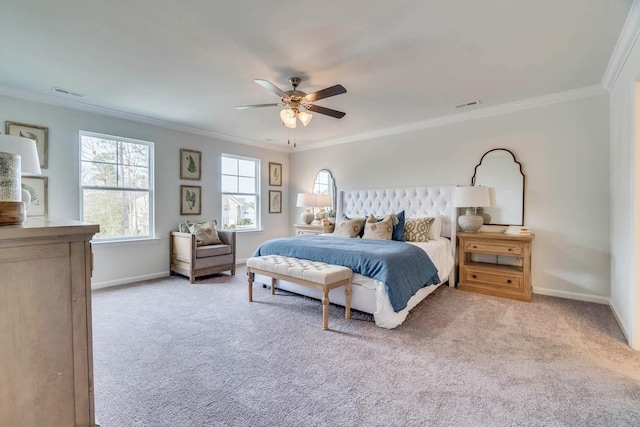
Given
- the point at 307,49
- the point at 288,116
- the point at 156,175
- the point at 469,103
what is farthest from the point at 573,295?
the point at 156,175

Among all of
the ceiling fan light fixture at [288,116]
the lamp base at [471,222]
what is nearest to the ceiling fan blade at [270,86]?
the ceiling fan light fixture at [288,116]

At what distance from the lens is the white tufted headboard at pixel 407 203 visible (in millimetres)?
4469

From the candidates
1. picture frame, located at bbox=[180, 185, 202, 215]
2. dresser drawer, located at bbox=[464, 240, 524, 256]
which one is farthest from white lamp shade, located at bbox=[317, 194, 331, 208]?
dresser drawer, located at bbox=[464, 240, 524, 256]

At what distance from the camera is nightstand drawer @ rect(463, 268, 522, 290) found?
12.1 feet

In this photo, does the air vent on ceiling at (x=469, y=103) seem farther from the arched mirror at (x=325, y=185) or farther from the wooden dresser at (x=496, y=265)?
the arched mirror at (x=325, y=185)

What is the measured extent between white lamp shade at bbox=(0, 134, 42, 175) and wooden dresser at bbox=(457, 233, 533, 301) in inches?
178

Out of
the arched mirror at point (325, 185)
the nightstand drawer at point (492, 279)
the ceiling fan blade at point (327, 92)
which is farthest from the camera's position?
the arched mirror at point (325, 185)

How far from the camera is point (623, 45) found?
2.49 meters

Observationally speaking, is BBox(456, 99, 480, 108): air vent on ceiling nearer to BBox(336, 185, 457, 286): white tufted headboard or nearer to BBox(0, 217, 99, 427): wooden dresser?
BBox(336, 185, 457, 286): white tufted headboard

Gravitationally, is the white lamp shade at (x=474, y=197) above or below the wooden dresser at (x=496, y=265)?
above

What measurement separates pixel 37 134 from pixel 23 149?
202 cm

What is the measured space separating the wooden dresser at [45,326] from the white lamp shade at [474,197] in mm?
4008

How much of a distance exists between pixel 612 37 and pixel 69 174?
598 cm

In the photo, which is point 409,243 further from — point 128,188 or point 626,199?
point 128,188
